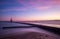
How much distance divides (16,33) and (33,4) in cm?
51

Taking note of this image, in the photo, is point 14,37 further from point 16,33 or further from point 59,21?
point 59,21

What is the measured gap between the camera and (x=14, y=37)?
1.92 metres

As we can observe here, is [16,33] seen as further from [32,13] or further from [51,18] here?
[51,18]

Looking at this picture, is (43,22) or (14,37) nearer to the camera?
(14,37)

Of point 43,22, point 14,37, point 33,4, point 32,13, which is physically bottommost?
point 14,37

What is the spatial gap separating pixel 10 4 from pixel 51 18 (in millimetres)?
672

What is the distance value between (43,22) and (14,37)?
505mm

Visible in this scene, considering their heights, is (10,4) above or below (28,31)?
above

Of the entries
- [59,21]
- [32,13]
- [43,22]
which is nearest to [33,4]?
[32,13]

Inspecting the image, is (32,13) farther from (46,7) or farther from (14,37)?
(14,37)

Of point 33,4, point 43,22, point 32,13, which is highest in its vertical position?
point 33,4

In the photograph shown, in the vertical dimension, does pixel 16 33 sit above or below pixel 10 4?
below

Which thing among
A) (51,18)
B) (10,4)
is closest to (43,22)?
(51,18)

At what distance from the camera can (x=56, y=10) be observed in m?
2.00
